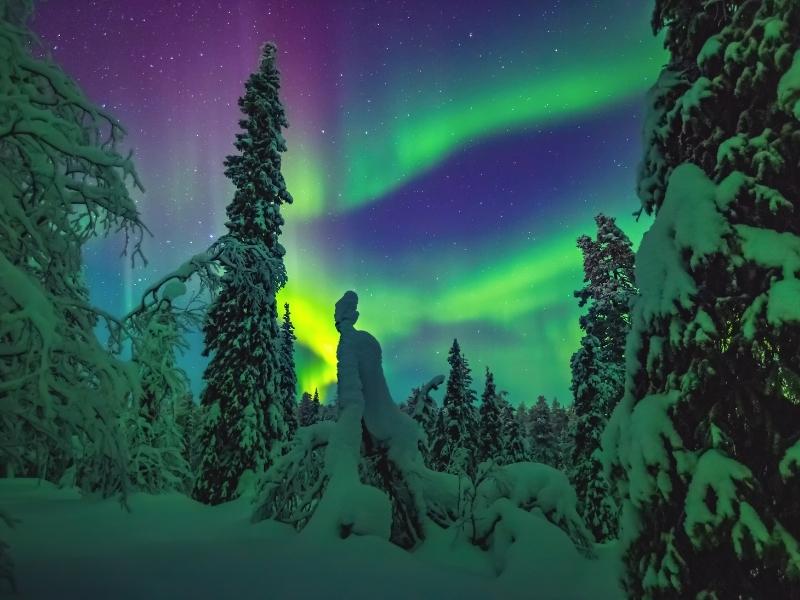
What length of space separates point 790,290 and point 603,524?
1872 centimetres

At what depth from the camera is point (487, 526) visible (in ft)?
27.4

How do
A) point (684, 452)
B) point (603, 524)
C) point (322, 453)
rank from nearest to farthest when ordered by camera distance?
point (684, 452) < point (322, 453) < point (603, 524)

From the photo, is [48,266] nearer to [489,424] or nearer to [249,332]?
[249,332]

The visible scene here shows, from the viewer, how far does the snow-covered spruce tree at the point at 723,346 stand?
4141mm

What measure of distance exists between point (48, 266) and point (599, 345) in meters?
19.8

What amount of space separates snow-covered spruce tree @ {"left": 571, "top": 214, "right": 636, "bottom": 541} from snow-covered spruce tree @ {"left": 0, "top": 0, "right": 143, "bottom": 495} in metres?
18.8

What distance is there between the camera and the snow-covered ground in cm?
540

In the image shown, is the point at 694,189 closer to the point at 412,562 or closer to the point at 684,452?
the point at 684,452

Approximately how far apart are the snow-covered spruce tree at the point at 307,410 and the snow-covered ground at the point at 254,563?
5381 cm

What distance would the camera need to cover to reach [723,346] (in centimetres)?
459

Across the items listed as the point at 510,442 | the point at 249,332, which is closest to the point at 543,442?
the point at 510,442

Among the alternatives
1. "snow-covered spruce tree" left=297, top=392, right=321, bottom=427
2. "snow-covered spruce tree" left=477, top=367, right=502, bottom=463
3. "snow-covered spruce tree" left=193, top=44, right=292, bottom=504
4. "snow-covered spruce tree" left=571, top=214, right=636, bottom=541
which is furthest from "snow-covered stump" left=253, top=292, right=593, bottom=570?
"snow-covered spruce tree" left=297, top=392, right=321, bottom=427

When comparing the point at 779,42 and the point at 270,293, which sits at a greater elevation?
the point at 270,293

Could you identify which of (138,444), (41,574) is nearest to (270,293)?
(138,444)
